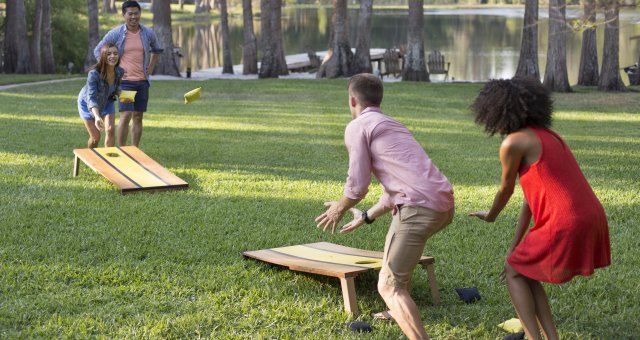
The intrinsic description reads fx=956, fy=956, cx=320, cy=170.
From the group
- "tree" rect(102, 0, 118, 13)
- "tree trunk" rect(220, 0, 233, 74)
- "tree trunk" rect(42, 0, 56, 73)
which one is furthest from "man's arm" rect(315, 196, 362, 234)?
"tree" rect(102, 0, 118, 13)

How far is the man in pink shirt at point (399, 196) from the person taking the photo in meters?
5.09

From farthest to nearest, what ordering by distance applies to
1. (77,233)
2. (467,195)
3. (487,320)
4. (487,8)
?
(487,8), (467,195), (77,233), (487,320)

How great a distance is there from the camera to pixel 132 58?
453 inches

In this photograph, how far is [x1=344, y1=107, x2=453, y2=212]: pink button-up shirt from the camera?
16.7 ft

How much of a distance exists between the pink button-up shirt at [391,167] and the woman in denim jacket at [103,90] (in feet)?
18.7

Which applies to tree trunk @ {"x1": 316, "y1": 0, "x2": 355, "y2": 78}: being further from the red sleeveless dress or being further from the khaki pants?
the red sleeveless dress

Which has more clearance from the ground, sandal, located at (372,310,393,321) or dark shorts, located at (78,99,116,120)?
dark shorts, located at (78,99,116,120)

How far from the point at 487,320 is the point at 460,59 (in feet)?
127

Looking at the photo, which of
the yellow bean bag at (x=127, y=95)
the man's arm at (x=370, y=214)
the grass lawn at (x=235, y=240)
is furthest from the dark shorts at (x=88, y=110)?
the man's arm at (x=370, y=214)

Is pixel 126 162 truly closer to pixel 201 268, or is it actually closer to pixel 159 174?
pixel 159 174

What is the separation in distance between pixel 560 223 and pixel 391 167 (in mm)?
980

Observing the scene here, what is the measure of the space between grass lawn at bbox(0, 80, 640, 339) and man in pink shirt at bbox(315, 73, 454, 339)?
491 millimetres

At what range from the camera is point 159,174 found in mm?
10328

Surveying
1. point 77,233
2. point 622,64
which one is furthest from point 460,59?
point 77,233
